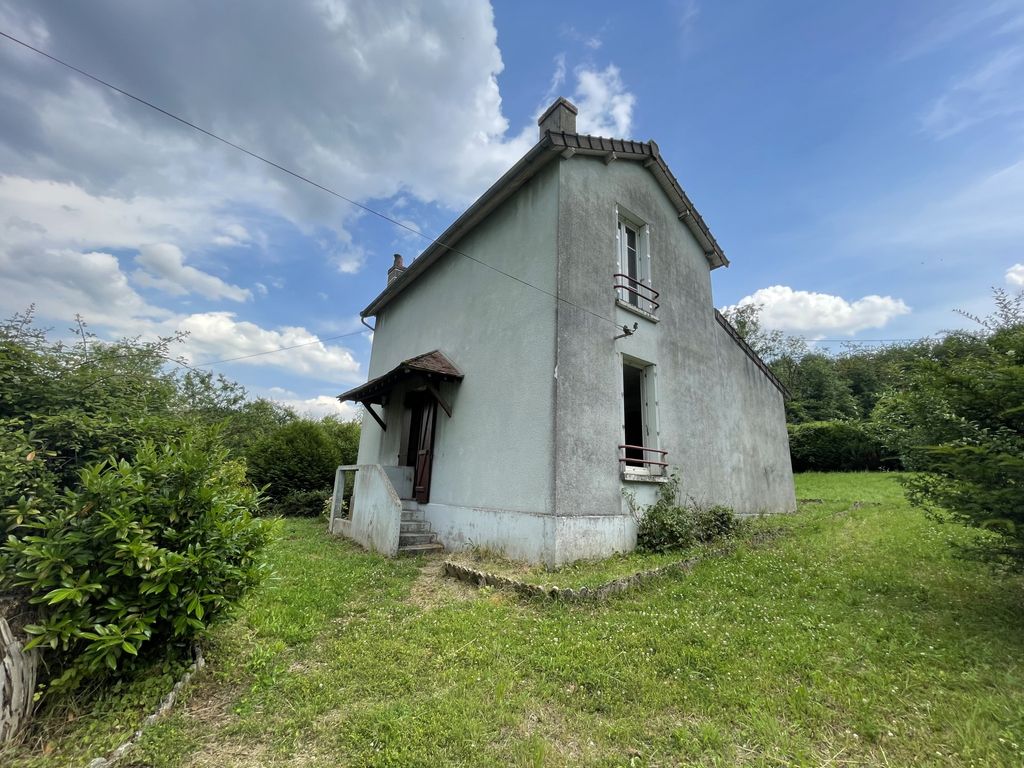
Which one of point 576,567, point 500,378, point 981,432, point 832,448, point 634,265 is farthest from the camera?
point 832,448

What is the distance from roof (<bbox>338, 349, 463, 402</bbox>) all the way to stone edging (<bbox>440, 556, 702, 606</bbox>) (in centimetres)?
357

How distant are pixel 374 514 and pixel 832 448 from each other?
23.1 m

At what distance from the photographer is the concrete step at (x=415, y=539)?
751 cm

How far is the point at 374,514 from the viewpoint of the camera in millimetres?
8109

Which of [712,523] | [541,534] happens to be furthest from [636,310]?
[541,534]

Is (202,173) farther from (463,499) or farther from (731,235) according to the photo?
(731,235)

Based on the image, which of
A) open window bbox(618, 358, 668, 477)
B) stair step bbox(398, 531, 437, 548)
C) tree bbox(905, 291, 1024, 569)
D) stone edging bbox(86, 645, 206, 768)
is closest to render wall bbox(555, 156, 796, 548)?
open window bbox(618, 358, 668, 477)

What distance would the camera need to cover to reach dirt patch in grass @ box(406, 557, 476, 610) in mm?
5055

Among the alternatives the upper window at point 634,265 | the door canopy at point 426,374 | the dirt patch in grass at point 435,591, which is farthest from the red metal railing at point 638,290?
the dirt patch in grass at point 435,591

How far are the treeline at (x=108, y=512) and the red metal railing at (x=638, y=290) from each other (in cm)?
664

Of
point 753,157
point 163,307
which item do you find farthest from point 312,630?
point 753,157

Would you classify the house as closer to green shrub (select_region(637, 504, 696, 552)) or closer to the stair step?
the stair step

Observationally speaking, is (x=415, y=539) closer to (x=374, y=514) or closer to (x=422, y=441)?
(x=374, y=514)

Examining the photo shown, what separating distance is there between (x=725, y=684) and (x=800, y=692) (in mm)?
474
